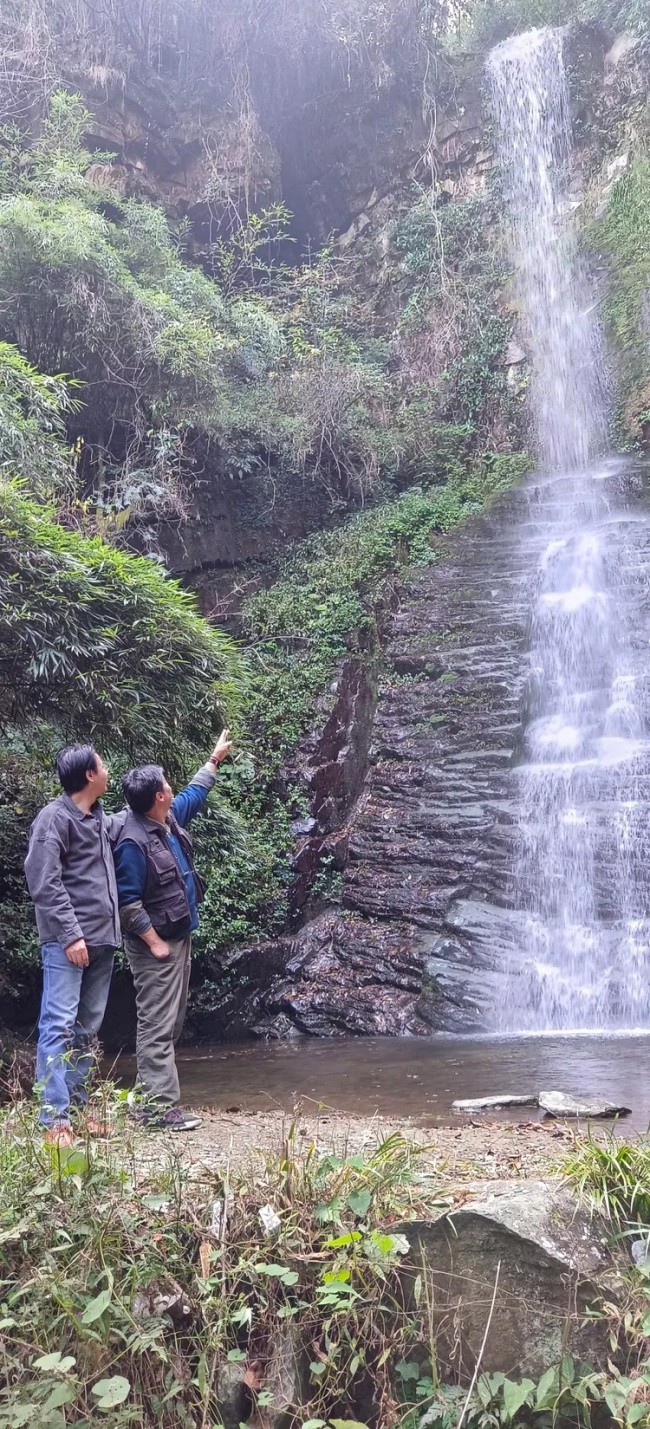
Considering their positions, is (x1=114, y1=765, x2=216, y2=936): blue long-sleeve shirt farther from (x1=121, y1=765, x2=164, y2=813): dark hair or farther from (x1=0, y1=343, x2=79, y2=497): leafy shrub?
(x1=0, y1=343, x2=79, y2=497): leafy shrub

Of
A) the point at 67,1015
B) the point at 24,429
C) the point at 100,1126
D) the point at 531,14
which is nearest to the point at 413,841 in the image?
the point at 24,429

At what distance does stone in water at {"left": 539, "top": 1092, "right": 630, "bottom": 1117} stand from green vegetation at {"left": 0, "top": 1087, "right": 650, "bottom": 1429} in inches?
67.4

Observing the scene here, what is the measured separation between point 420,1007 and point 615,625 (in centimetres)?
575

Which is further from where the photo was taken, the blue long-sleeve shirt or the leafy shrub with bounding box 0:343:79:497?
the leafy shrub with bounding box 0:343:79:497

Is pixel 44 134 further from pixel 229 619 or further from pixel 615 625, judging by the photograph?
pixel 615 625

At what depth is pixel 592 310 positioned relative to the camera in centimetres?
1762

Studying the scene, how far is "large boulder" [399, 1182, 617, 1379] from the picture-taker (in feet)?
8.84

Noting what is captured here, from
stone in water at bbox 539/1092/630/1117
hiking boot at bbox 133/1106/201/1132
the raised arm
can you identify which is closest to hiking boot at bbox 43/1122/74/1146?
hiking boot at bbox 133/1106/201/1132

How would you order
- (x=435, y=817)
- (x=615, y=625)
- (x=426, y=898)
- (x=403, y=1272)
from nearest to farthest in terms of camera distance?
(x=403, y=1272) → (x=426, y=898) → (x=435, y=817) → (x=615, y=625)

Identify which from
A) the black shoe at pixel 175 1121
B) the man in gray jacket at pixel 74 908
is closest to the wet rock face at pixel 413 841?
the black shoe at pixel 175 1121

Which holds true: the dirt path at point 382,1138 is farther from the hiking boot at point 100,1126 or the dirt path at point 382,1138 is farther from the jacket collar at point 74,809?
the jacket collar at point 74,809

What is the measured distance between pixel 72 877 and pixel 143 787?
20.5 inches

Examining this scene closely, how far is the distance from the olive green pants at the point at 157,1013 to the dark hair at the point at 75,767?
2.47 ft

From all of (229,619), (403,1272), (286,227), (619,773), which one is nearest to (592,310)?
(286,227)
